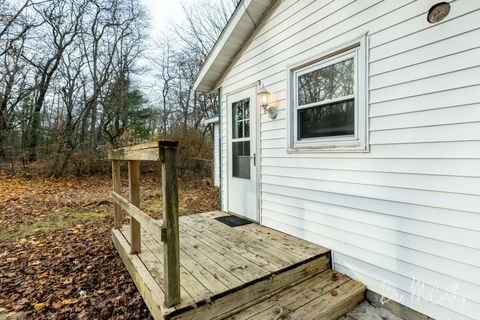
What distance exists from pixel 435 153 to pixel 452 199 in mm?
374

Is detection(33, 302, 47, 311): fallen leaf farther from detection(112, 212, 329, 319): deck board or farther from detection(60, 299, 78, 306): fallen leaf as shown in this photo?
detection(112, 212, 329, 319): deck board

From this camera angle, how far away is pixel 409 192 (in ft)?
7.09

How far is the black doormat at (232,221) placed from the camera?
4.00m

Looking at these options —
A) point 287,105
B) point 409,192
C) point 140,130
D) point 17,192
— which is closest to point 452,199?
point 409,192

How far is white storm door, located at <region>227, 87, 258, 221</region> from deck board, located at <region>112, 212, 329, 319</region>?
67 cm

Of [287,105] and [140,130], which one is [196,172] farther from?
[287,105]

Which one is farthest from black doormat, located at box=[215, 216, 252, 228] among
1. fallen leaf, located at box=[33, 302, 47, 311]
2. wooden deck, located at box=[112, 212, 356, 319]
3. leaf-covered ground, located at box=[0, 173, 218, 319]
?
fallen leaf, located at box=[33, 302, 47, 311]

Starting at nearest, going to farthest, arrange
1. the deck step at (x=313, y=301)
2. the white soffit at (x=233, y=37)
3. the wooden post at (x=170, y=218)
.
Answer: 1. the wooden post at (x=170, y=218)
2. the deck step at (x=313, y=301)
3. the white soffit at (x=233, y=37)

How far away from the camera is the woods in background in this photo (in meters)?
9.77

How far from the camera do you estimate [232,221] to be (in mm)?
4195

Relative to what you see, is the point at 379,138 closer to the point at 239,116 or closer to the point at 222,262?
the point at 222,262

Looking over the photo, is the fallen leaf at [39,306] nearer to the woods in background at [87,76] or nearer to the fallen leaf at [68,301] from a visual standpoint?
the fallen leaf at [68,301]

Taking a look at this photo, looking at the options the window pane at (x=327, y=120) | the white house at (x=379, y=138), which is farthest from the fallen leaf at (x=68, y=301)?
the window pane at (x=327, y=120)

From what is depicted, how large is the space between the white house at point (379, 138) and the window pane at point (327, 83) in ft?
0.05
